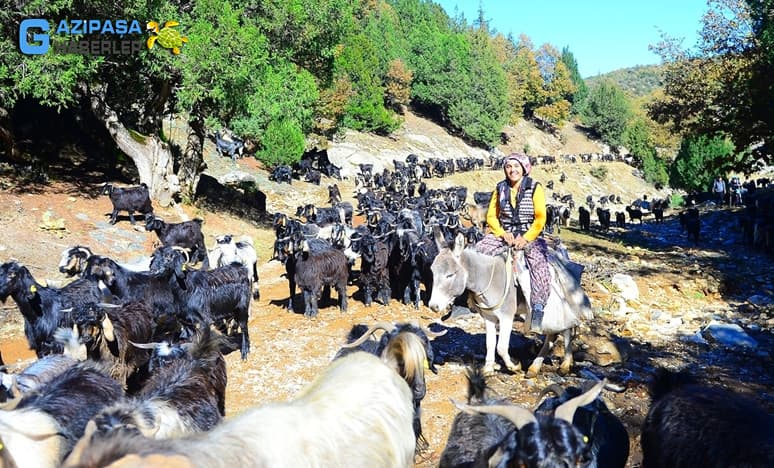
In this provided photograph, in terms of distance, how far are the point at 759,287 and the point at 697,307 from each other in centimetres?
303

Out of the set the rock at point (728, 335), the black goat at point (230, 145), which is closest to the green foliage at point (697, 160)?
the black goat at point (230, 145)

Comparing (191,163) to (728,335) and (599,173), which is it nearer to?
(728,335)

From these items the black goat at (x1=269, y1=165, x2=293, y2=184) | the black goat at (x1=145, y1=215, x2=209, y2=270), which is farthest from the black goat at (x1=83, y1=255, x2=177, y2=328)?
the black goat at (x1=269, y1=165, x2=293, y2=184)

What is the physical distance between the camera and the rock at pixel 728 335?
33.7 feet

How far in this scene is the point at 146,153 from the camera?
66.2 ft

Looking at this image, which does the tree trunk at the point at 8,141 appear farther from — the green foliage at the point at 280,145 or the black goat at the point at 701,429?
the black goat at the point at 701,429

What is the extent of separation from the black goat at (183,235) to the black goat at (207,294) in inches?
→ 260

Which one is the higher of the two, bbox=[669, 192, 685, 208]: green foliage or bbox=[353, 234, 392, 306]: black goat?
bbox=[669, 192, 685, 208]: green foliage

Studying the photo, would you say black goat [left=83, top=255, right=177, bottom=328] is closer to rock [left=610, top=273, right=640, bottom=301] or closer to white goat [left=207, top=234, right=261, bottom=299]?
white goat [left=207, top=234, right=261, bottom=299]

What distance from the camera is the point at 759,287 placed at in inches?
590

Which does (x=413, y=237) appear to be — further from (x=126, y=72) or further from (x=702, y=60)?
(x=702, y=60)

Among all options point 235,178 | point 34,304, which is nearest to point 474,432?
point 34,304

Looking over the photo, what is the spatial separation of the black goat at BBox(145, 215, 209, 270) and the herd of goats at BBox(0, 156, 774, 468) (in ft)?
20.9

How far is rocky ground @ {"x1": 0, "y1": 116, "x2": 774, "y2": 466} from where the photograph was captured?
7.61 m
